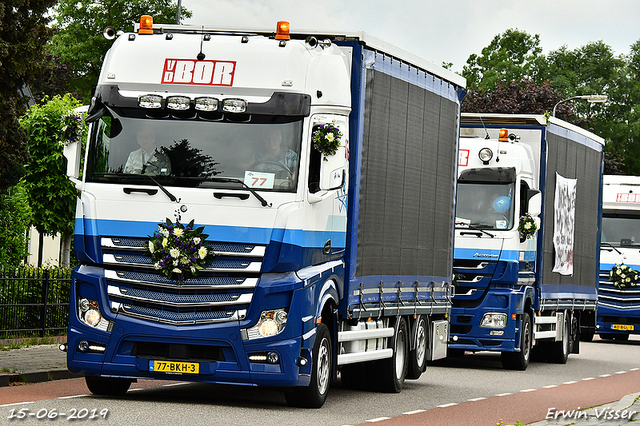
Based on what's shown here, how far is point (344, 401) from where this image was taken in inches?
538

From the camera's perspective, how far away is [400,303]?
14859 millimetres

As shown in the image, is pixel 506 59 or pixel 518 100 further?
pixel 506 59

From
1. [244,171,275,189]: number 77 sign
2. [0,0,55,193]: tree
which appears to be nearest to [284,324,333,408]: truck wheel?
[244,171,275,189]: number 77 sign

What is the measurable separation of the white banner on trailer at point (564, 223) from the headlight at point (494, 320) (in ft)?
8.75

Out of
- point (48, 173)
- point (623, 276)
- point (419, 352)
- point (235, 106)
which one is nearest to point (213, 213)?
point (235, 106)

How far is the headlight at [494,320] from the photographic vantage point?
2019cm

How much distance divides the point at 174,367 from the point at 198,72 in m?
3.06

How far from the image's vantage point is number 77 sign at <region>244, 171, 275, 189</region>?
11.6m

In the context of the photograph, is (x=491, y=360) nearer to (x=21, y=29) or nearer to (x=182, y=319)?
(x=21, y=29)

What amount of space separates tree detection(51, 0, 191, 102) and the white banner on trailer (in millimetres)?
39244

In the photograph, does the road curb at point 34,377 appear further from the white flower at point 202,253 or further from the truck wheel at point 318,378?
the white flower at point 202,253

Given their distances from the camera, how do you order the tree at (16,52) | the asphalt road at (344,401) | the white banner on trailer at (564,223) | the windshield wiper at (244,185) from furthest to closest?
the white banner on trailer at (564,223), the tree at (16,52), the windshield wiper at (244,185), the asphalt road at (344,401)

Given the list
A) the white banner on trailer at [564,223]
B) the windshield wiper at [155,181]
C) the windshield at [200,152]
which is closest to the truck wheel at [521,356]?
the white banner on trailer at [564,223]

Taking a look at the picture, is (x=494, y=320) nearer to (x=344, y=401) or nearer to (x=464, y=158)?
(x=464, y=158)
